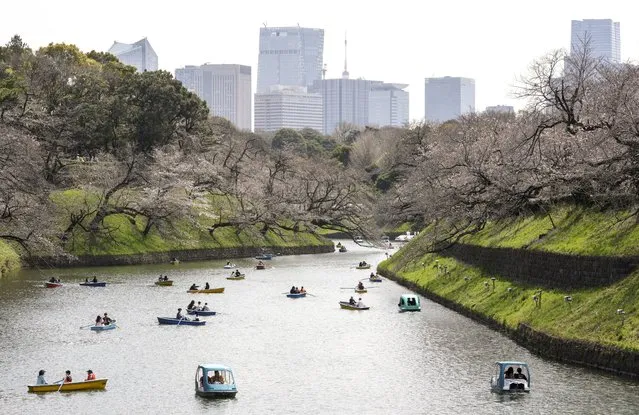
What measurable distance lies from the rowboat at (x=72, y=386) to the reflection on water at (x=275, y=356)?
18.1 inches

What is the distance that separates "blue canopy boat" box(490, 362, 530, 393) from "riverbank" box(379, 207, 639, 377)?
11.7 ft

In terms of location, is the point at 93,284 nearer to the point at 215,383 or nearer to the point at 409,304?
the point at 409,304

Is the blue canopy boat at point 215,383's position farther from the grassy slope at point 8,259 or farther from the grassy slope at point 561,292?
the grassy slope at point 8,259

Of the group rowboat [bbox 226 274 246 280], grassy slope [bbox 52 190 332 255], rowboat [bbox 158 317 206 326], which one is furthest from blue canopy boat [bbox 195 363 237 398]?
grassy slope [bbox 52 190 332 255]

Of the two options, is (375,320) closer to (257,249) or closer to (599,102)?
(599,102)

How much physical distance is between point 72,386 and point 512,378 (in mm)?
18186

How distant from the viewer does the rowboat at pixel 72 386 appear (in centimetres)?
4156

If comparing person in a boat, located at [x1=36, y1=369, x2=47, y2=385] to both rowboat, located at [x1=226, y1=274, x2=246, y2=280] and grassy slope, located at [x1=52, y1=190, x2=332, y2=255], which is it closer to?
rowboat, located at [x1=226, y1=274, x2=246, y2=280]

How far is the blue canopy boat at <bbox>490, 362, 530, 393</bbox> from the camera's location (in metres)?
40.5

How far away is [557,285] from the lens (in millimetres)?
53188

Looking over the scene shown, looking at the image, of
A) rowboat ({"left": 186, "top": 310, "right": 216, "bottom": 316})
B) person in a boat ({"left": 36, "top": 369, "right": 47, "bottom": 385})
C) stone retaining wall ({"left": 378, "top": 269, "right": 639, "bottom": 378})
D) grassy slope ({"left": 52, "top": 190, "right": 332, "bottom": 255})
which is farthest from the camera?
grassy slope ({"left": 52, "top": 190, "right": 332, "bottom": 255})

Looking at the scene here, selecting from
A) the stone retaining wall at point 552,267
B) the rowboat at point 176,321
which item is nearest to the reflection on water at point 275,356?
the rowboat at point 176,321

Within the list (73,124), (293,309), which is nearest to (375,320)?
(293,309)

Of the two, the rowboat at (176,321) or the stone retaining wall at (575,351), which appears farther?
the rowboat at (176,321)
